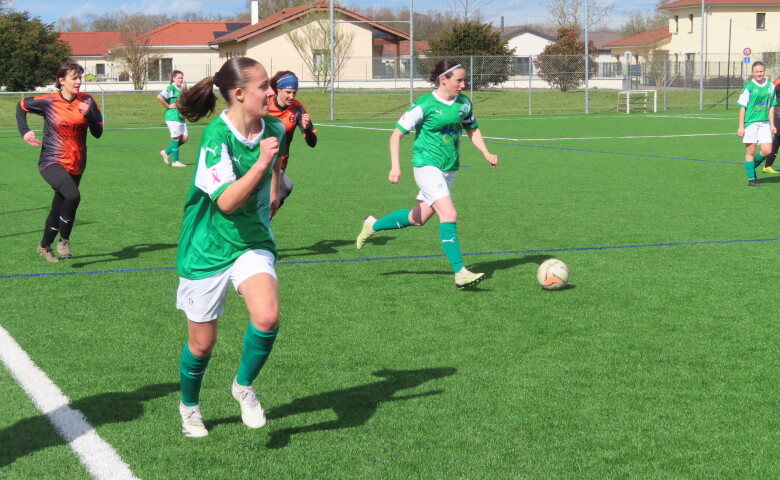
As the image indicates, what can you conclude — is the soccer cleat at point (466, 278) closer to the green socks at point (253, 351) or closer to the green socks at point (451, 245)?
the green socks at point (451, 245)

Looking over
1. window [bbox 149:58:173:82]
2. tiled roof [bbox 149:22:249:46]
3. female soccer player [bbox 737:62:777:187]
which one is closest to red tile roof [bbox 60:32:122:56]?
tiled roof [bbox 149:22:249:46]

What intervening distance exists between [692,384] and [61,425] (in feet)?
10.7

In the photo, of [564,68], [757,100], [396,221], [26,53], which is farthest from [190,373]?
[564,68]

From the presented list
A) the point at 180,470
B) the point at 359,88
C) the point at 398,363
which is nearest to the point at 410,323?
the point at 398,363

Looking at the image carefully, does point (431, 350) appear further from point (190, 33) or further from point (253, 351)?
point (190, 33)

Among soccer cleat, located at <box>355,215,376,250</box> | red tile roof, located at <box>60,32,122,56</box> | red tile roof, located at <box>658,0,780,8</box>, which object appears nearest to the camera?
soccer cleat, located at <box>355,215,376,250</box>

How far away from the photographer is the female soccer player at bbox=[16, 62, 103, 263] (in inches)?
345

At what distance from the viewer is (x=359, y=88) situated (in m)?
48.6

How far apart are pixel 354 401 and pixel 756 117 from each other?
1142 cm

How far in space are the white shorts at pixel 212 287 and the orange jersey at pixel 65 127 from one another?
5117mm

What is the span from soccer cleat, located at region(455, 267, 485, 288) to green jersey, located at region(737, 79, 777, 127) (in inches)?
329

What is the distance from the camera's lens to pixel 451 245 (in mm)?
7812

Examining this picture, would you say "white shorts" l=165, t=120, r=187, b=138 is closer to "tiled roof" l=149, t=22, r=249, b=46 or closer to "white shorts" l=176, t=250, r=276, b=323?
"white shorts" l=176, t=250, r=276, b=323

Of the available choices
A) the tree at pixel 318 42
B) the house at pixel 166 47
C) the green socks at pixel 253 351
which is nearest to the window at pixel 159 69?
the house at pixel 166 47
